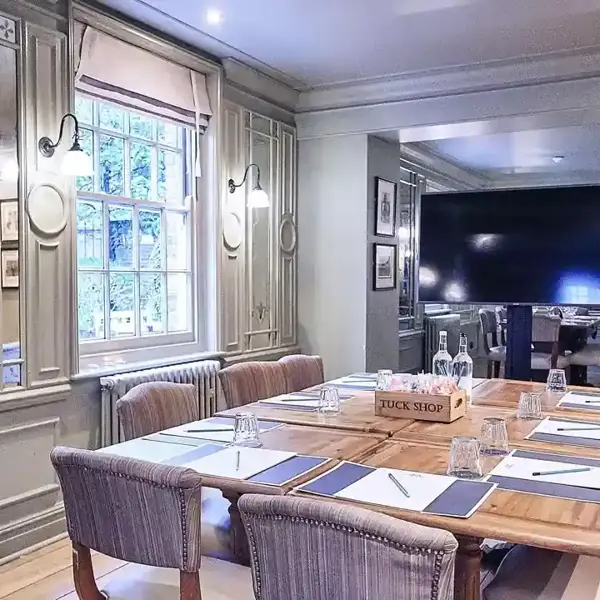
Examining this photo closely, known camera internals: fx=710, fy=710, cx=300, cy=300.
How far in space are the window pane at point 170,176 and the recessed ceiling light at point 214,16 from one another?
0.80 meters

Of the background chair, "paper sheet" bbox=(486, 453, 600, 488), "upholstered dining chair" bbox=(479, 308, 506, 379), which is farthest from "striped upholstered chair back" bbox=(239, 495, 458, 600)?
"upholstered dining chair" bbox=(479, 308, 506, 379)

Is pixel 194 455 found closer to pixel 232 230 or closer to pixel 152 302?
pixel 152 302

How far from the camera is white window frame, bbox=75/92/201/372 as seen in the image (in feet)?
12.0

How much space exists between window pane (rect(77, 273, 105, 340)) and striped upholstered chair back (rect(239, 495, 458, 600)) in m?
2.54

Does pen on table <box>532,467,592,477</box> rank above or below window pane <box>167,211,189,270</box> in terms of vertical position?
below

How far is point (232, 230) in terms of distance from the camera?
14.9 feet

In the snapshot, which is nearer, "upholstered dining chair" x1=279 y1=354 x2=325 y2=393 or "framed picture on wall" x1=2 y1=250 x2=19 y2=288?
"framed picture on wall" x1=2 y1=250 x2=19 y2=288

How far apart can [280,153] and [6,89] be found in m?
2.29

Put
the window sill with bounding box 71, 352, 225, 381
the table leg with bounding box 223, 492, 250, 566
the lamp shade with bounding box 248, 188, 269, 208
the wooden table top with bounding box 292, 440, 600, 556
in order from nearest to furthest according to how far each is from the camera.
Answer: the wooden table top with bounding box 292, 440, 600, 556, the table leg with bounding box 223, 492, 250, 566, the window sill with bounding box 71, 352, 225, 381, the lamp shade with bounding box 248, 188, 269, 208

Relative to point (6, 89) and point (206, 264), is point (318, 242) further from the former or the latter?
point (6, 89)

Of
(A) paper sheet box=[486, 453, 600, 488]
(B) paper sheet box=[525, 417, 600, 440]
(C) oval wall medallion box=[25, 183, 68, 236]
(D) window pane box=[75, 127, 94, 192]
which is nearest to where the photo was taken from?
(A) paper sheet box=[486, 453, 600, 488]

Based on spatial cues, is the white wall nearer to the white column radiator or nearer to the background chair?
the white column radiator

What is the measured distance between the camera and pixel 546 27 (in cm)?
381

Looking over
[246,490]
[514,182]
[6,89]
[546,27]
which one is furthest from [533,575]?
[514,182]
